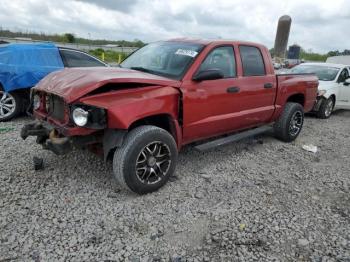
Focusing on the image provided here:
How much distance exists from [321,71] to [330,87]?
34.9 inches

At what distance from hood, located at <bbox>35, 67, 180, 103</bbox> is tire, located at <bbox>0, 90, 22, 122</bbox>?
291 cm

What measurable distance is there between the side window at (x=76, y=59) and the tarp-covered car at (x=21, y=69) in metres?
0.12

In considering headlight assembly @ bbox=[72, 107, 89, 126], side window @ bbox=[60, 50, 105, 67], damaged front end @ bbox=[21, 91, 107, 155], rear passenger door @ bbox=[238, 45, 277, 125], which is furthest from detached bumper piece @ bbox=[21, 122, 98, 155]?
side window @ bbox=[60, 50, 105, 67]

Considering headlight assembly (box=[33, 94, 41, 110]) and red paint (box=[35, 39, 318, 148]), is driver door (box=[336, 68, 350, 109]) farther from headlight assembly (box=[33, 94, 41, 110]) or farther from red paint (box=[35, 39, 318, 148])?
headlight assembly (box=[33, 94, 41, 110])

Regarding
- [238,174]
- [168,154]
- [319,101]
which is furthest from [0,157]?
[319,101]

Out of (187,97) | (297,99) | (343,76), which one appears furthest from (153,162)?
(343,76)

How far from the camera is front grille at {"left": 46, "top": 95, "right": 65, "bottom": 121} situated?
3495 mm

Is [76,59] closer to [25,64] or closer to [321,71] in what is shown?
[25,64]

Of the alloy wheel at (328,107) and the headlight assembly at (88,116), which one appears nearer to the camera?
the headlight assembly at (88,116)

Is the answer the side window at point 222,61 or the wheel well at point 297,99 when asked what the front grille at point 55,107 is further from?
the wheel well at point 297,99

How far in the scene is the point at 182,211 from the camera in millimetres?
3459

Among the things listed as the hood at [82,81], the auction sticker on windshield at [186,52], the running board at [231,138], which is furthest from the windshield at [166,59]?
the running board at [231,138]

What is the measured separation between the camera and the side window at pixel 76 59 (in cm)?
691

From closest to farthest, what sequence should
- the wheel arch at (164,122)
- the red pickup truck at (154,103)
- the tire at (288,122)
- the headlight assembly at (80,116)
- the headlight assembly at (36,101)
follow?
the headlight assembly at (80,116), the red pickup truck at (154,103), the wheel arch at (164,122), the headlight assembly at (36,101), the tire at (288,122)
